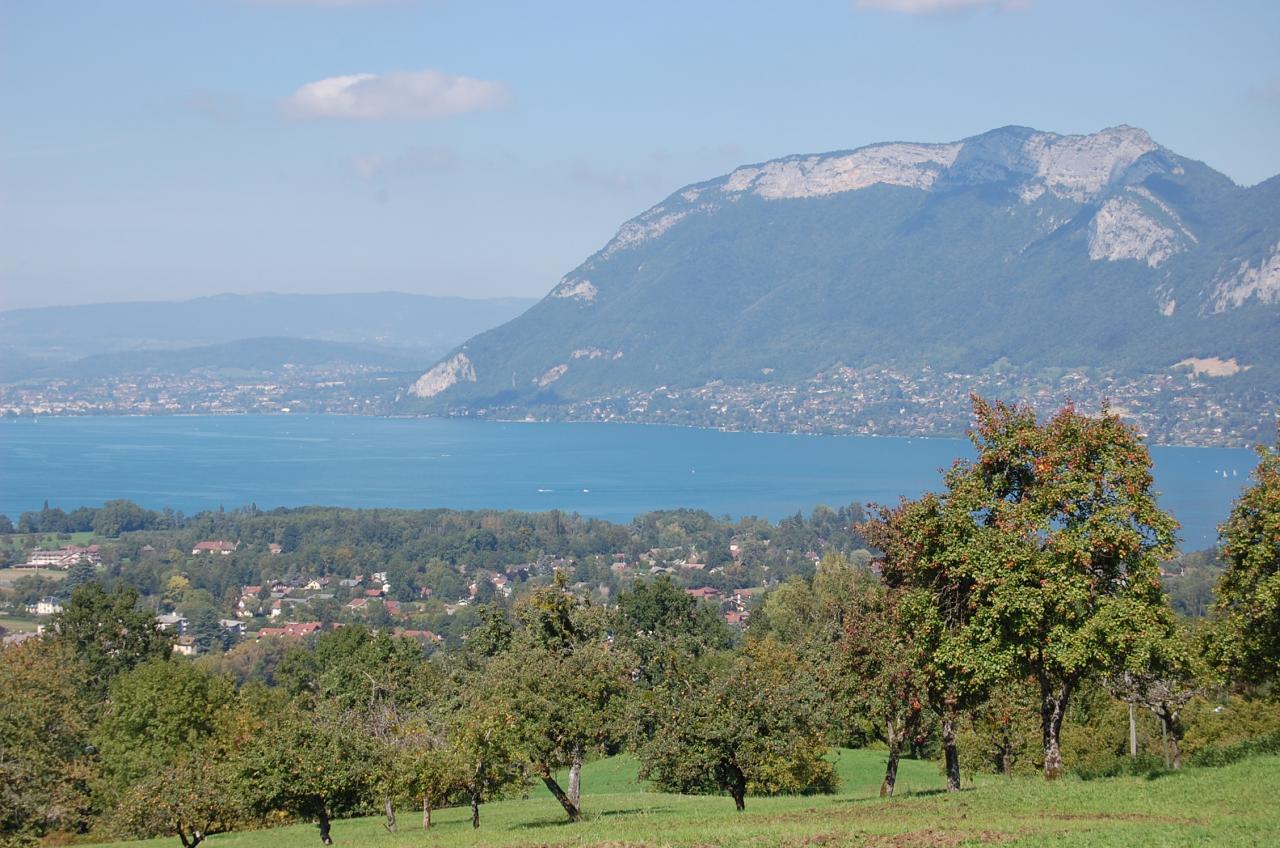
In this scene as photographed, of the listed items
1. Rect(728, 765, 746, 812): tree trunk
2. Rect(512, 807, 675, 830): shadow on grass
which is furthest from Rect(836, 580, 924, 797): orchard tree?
Rect(512, 807, 675, 830): shadow on grass

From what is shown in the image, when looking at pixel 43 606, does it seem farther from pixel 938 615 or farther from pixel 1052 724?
pixel 1052 724

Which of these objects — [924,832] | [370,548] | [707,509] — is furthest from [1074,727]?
[707,509]

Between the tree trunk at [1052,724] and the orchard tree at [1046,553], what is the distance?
26mm

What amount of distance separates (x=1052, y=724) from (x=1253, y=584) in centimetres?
370

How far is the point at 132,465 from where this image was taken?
619 ft

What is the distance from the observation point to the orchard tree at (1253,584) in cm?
1817

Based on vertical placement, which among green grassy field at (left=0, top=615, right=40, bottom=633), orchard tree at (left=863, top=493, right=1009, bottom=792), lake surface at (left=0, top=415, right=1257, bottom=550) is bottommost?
green grassy field at (left=0, top=615, right=40, bottom=633)

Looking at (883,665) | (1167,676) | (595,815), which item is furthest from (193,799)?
(1167,676)

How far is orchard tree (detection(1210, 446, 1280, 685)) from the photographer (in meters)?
18.2

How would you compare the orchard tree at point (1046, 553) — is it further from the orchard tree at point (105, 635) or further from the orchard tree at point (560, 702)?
the orchard tree at point (105, 635)

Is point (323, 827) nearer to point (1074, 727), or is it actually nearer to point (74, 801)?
point (74, 801)

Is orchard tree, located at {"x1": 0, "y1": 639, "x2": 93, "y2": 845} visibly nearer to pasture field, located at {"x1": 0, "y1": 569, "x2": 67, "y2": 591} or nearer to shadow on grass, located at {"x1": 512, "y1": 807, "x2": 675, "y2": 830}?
shadow on grass, located at {"x1": 512, "y1": 807, "x2": 675, "y2": 830}

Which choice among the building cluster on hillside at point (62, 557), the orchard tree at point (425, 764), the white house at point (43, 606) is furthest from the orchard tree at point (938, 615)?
the building cluster on hillside at point (62, 557)

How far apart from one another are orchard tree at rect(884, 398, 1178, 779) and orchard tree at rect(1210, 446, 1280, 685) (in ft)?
4.06
